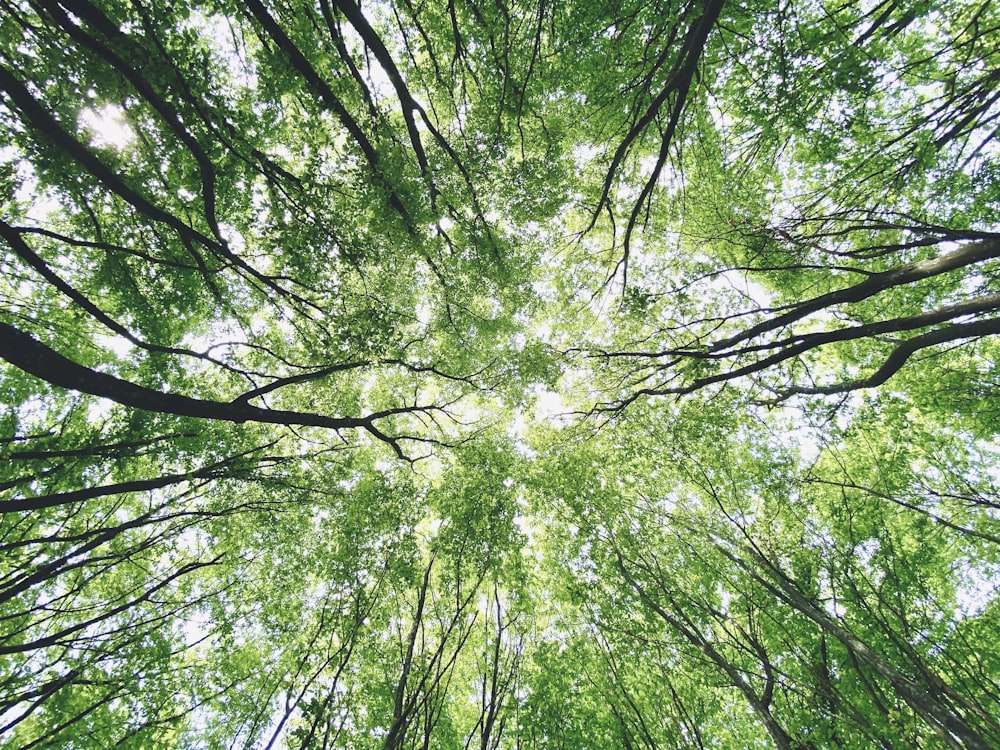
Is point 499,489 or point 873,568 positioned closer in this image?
point 873,568

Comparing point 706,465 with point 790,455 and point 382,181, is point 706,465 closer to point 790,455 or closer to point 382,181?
point 790,455

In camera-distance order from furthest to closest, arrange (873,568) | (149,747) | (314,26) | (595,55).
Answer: (873,568), (149,747), (595,55), (314,26)

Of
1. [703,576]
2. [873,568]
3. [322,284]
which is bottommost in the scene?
[873,568]

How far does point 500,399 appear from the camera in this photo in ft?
39.4

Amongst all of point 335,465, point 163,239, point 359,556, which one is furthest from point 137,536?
point 163,239

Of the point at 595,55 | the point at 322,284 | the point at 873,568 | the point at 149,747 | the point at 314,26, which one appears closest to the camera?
the point at 314,26

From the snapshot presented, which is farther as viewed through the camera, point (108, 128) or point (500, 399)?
point (500, 399)

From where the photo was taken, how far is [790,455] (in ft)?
34.6

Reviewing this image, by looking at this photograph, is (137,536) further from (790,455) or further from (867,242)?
(867,242)

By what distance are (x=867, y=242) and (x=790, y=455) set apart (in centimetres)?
558

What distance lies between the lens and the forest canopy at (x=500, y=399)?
20.1ft

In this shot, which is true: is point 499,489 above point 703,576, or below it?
above

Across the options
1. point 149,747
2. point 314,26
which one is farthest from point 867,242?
point 149,747

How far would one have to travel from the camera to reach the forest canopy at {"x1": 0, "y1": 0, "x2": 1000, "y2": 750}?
612cm
